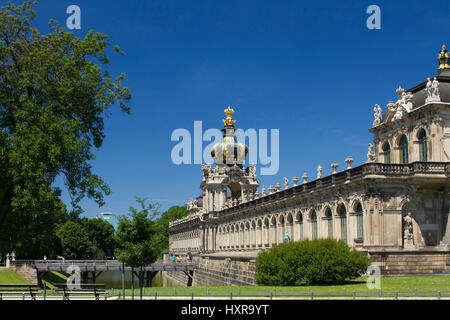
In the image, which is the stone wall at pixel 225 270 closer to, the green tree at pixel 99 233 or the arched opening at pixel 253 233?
the arched opening at pixel 253 233

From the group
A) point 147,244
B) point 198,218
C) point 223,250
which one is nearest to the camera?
point 147,244

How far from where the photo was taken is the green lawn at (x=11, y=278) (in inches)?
2474

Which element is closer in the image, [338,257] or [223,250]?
[338,257]

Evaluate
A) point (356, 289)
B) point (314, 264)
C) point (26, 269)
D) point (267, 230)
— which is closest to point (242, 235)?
point (267, 230)

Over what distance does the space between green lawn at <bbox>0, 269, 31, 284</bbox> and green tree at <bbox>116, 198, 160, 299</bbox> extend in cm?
3991

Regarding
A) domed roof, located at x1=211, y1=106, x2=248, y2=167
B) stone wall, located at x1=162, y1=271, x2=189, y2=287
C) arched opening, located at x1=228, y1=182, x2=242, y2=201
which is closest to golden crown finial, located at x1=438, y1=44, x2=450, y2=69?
stone wall, located at x1=162, y1=271, x2=189, y2=287

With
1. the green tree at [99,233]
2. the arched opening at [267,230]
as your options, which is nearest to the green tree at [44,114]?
the arched opening at [267,230]

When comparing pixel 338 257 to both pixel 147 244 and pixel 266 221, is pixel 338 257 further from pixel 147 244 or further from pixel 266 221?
pixel 266 221

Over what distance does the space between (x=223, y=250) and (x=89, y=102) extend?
2063 inches

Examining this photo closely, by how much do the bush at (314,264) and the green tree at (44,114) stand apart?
398 inches

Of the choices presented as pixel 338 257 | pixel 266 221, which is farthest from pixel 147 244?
pixel 266 221

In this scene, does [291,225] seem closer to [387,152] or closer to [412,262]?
[387,152]

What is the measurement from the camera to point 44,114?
2738cm

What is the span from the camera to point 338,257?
31047 mm
